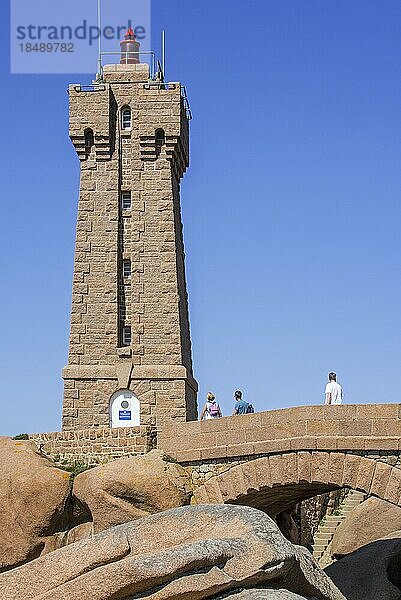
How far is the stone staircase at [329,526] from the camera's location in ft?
84.7

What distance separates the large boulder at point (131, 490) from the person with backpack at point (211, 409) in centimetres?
213

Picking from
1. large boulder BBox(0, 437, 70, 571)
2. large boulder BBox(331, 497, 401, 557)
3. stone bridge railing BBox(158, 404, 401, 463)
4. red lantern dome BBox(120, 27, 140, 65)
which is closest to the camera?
stone bridge railing BBox(158, 404, 401, 463)

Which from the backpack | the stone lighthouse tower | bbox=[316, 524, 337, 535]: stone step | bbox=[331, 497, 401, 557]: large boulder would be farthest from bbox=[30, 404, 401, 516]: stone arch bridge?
bbox=[316, 524, 337, 535]: stone step

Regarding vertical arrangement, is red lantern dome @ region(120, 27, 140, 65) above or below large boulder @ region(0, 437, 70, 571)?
above

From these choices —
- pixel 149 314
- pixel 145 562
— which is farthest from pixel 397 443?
pixel 149 314

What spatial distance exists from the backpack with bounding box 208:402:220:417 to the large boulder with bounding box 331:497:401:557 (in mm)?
4877

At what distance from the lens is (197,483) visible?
19.4 m

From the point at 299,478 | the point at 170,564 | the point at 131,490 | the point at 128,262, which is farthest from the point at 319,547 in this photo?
the point at 170,564

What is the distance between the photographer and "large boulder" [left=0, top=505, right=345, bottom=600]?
9828 mm

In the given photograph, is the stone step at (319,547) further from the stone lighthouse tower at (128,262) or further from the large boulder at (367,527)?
the stone lighthouse tower at (128,262)

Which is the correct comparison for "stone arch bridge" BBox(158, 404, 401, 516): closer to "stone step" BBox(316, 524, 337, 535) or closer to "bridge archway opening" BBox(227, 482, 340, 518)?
"bridge archway opening" BBox(227, 482, 340, 518)

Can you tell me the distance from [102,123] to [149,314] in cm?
558

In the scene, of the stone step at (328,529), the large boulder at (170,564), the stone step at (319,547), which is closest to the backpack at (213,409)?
the stone step at (319,547)

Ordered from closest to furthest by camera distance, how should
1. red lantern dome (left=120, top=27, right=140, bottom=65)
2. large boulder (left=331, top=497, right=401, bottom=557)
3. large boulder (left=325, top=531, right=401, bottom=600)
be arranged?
1. large boulder (left=325, top=531, right=401, bottom=600)
2. large boulder (left=331, top=497, right=401, bottom=557)
3. red lantern dome (left=120, top=27, right=140, bottom=65)
